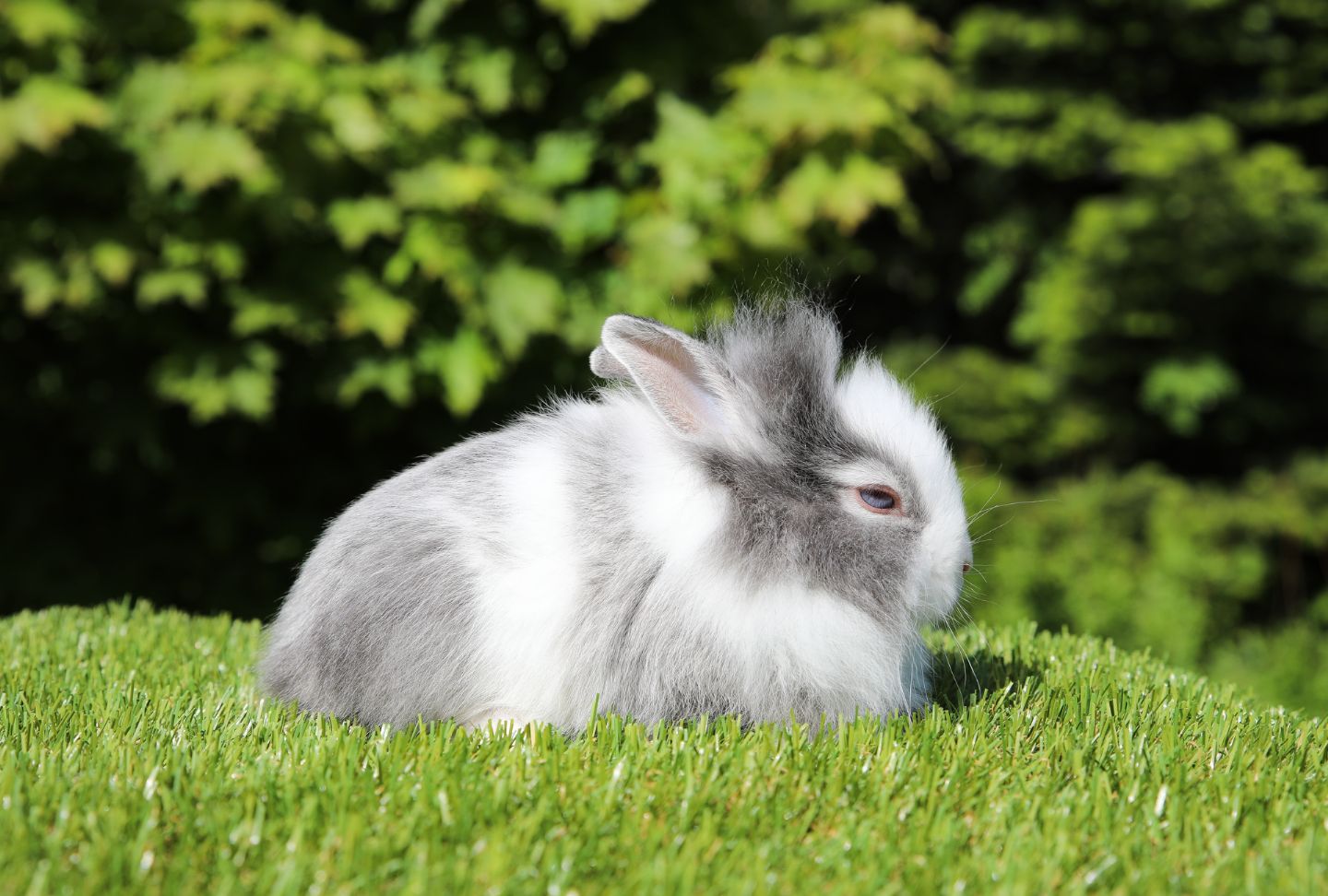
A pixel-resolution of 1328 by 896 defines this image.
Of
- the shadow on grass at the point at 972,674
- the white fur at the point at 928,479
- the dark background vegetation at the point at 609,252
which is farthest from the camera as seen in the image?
the dark background vegetation at the point at 609,252

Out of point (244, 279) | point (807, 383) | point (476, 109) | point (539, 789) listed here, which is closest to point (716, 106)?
point (476, 109)

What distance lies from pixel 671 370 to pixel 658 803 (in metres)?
1.07

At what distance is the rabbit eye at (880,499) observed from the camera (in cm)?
308

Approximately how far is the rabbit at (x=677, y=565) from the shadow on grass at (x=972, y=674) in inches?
17.8

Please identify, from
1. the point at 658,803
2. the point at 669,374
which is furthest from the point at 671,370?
the point at 658,803

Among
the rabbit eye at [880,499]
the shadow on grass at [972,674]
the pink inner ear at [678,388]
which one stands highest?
the pink inner ear at [678,388]

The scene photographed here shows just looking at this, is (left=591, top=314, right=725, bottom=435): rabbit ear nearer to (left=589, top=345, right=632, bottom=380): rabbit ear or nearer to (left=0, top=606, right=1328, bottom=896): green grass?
(left=589, top=345, right=632, bottom=380): rabbit ear

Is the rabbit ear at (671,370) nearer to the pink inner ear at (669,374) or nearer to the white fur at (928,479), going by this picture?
the pink inner ear at (669,374)

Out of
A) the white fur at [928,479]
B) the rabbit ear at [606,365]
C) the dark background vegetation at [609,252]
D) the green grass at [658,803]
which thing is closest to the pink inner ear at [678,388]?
Result: the rabbit ear at [606,365]

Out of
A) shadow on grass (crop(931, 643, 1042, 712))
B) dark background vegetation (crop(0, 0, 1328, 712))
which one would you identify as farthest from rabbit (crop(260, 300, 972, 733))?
dark background vegetation (crop(0, 0, 1328, 712))

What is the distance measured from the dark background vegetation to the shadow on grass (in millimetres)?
447

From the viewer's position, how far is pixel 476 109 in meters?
6.71

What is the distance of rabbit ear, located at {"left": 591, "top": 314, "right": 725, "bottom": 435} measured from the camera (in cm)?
300

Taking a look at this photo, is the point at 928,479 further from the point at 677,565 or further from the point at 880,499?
the point at 677,565
